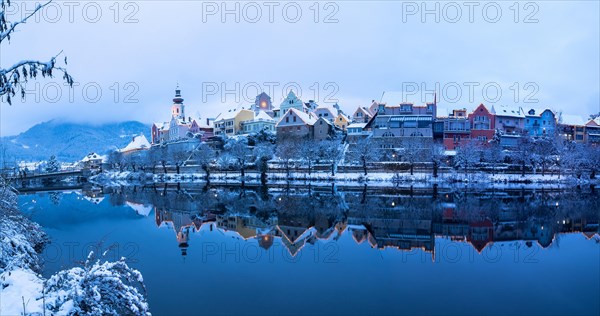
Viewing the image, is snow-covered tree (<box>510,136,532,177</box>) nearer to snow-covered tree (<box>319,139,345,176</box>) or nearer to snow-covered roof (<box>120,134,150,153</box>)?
snow-covered tree (<box>319,139,345,176</box>)

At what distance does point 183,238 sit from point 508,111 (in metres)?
60.0

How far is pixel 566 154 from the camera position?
154ft

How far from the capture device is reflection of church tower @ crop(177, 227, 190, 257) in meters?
16.5

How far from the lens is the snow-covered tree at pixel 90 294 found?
6.49 m

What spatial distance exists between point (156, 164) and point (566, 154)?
60.8m

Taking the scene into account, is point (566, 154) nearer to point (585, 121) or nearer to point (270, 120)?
point (585, 121)

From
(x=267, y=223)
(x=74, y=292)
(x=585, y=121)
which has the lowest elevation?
(x=267, y=223)

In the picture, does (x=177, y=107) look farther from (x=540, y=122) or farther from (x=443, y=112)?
(x=540, y=122)

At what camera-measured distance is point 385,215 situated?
80.5 ft

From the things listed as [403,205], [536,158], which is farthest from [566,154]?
[403,205]

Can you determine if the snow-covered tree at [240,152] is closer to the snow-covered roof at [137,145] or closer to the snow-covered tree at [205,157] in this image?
the snow-covered tree at [205,157]

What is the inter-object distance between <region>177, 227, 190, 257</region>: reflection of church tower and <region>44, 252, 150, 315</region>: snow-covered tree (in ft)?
29.0

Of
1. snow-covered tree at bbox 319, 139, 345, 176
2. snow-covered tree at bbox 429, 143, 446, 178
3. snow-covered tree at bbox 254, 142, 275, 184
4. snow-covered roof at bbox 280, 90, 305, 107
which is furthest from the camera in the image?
snow-covered roof at bbox 280, 90, 305, 107

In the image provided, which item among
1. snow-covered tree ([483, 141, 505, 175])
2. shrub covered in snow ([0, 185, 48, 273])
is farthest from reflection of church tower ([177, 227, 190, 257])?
snow-covered tree ([483, 141, 505, 175])
